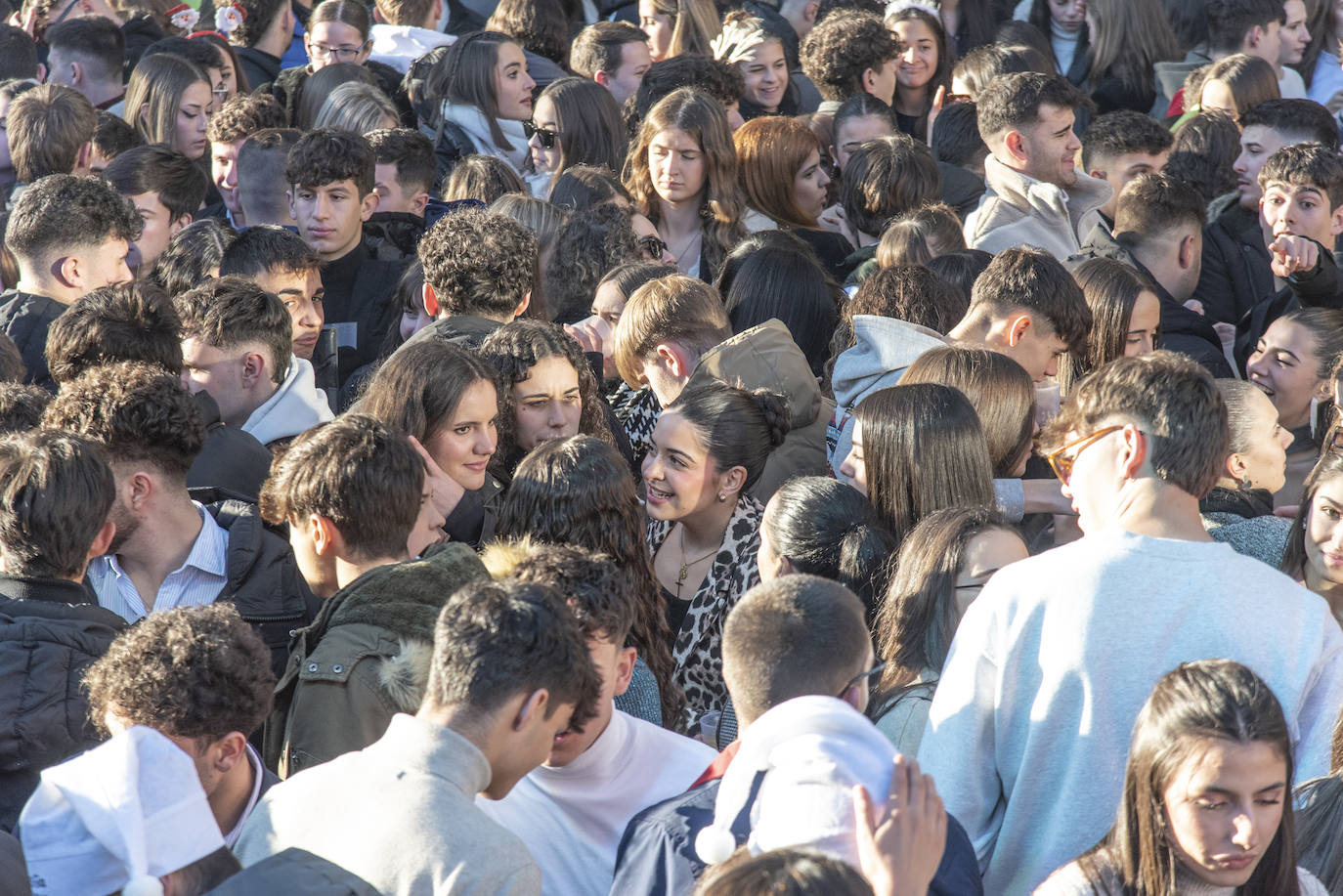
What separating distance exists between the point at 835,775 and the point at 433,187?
19.6 ft

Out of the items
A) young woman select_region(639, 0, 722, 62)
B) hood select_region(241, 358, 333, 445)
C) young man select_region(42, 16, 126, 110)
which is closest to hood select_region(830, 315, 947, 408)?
hood select_region(241, 358, 333, 445)

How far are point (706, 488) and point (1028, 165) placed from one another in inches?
109

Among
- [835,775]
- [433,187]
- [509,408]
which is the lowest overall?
[433,187]

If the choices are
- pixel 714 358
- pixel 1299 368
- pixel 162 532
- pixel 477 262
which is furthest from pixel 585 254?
pixel 1299 368

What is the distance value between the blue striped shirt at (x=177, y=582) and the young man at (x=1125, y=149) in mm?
4560

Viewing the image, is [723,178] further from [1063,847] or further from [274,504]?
[1063,847]

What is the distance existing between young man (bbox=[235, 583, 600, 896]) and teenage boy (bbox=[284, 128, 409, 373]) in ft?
11.7

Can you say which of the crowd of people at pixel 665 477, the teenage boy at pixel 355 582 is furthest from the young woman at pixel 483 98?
the teenage boy at pixel 355 582

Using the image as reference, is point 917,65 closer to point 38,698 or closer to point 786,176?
point 786,176

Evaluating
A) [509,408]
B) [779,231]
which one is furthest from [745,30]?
[509,408]

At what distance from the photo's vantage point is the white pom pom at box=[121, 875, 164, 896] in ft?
6.70

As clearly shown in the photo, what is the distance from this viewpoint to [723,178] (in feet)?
21.4

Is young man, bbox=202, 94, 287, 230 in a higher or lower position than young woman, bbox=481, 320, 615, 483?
lower

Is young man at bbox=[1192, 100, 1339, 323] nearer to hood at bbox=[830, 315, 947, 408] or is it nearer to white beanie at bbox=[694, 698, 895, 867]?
hood at bbox=[830, 315, 947, 408]
